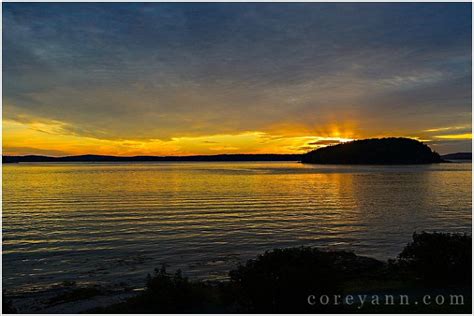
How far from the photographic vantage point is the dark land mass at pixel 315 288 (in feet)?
44.9

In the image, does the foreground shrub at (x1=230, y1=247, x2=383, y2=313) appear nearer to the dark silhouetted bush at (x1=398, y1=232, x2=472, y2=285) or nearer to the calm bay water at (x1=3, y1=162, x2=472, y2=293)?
the dark silhouetted bush at (x1=398, y1=232, x2=472, y2=285)

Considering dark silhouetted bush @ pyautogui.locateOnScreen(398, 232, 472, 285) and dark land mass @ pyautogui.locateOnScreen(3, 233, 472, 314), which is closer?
dark land mass @ pyautogui.locateOnScreen(3, 233, 472, 314)

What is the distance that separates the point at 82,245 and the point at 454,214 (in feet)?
126

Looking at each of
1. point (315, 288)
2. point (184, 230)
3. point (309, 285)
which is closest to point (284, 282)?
point (309, 285)

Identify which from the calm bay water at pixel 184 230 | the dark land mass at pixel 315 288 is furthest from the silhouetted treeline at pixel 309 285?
the calm bay water at pixel 184 230

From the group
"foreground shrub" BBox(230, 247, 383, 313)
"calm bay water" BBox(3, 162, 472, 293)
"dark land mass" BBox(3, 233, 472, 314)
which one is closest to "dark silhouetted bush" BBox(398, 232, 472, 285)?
"dark land mass" BBox(3, 233, 472, 314)

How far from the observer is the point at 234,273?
14.9 m

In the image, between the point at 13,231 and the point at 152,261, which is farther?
the point at 13,231

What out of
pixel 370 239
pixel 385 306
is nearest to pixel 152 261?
pixel 385 306

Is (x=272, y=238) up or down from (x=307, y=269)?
down

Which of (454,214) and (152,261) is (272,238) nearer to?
(152,261)

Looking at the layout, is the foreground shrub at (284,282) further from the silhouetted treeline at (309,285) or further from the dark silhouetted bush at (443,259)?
the dark silhouetted bush at (443,259)

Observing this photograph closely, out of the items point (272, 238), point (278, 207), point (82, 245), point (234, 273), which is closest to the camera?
point (234, 273)

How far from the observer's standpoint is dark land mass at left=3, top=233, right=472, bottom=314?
13.7 m
